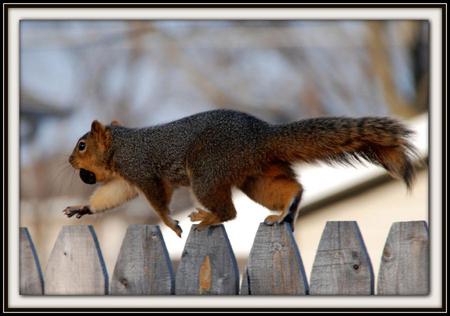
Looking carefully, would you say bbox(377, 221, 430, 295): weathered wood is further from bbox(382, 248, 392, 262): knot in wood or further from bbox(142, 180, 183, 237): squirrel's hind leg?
bbox(142, 180, 183, 237): squirrel's hind leg

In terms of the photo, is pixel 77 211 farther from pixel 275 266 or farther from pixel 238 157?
pixel 275 266

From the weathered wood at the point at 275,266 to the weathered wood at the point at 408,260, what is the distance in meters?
0.29

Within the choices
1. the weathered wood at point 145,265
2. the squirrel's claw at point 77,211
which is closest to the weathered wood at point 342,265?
the weathered wood at point 145,265

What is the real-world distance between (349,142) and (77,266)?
1.05 meters

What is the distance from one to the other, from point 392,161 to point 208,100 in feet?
37.3

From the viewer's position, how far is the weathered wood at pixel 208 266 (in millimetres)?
3100

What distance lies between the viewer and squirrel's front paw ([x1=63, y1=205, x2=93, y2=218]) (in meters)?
3.66

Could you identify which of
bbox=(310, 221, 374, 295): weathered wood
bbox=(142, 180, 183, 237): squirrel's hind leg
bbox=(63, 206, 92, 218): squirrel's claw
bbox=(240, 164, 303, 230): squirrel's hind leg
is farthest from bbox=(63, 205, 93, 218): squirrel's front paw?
bbox=(310, 221, 374, 295): weathered wood

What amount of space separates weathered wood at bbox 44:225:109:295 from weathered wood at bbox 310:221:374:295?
0.72 m

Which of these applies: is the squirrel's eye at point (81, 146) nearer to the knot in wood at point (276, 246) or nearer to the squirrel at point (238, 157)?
the squirrel at point (238, 157)

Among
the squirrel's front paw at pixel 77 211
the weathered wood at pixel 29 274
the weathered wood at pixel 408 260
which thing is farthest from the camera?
the squirrel's front paw at pixel 77 211

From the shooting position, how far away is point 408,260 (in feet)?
9.98

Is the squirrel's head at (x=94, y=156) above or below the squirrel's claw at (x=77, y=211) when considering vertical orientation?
above

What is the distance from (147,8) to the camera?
10.9 feet
